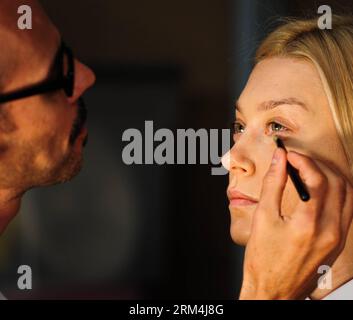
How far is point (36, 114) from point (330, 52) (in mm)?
558

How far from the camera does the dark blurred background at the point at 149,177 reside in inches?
51.0

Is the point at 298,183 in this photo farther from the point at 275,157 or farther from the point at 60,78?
the point at 60,78

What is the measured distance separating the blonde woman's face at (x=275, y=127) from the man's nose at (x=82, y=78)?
0.28 metres

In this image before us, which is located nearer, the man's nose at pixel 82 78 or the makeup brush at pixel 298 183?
the makeup brush at pixel 298 183

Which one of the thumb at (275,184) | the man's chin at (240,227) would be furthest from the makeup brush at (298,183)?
the man's chin at (240,227)

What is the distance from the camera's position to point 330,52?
1.25 metres

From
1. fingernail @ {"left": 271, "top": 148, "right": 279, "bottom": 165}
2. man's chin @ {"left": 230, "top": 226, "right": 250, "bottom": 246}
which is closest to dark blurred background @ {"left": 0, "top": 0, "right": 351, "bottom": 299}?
man's chin @ {"left": 230, "top": 226, "right": 250, "bottom": 246}

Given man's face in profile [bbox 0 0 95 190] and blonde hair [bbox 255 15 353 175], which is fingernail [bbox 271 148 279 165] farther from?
man's face in profile [bbox 0 0 95 190]

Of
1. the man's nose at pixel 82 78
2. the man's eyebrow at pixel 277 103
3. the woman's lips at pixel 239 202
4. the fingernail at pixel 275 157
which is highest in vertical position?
the man's nose at pixel 82 78

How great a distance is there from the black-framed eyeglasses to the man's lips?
14.2 inches

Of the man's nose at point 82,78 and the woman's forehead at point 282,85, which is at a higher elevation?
the man's nose at point 82,78

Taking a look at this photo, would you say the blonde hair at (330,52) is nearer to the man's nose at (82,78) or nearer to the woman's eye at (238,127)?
the woman's eye at (238,127)

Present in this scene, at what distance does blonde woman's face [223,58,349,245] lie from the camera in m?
1.23
